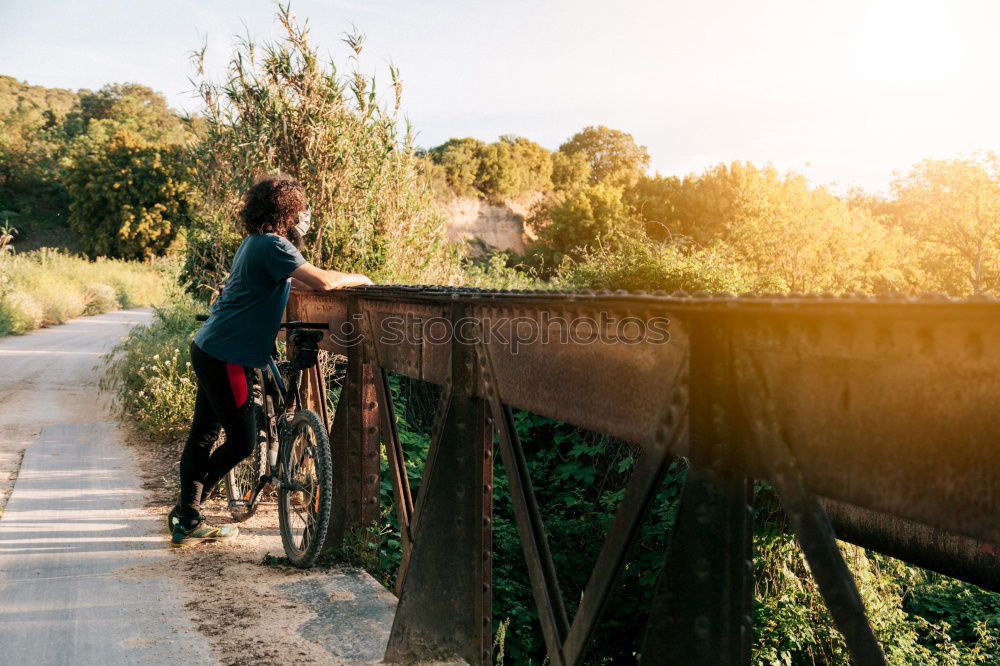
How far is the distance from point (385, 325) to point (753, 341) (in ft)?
8.17

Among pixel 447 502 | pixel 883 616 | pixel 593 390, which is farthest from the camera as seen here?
pixel 883 616

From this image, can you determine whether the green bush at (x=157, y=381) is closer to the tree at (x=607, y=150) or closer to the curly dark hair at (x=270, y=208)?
the curly dark hair at (x=270, y=208)

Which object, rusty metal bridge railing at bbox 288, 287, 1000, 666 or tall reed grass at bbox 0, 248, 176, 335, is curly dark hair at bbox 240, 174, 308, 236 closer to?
rusty metal bridge railing at bbox 288, 287, 1000, 666

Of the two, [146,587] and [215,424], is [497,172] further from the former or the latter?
[146,587]

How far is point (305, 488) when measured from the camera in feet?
13.4

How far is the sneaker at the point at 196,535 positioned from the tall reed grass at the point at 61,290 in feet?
37.2

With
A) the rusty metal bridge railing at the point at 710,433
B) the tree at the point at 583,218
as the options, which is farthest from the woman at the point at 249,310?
the tree at the point at 583,218

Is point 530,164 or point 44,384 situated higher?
point 530,164

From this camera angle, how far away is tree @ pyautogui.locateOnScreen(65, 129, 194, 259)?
144 feet

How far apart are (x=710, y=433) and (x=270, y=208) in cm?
305

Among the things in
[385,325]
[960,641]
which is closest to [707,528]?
[385,325]

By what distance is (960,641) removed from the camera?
31.2 ft

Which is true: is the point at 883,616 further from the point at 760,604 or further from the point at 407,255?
the point at 407,255

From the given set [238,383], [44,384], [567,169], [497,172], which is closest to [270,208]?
[238,383]
